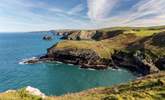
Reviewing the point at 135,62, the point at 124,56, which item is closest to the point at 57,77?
the point at 135,62

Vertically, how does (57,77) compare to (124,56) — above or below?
below

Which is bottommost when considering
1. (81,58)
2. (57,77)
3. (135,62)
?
(57,77)

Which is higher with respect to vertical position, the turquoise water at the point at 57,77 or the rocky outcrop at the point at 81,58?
the rocky outcrop at the point at 81,58

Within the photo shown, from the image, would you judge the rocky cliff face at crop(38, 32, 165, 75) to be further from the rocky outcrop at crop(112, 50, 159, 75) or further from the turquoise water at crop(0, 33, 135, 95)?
the turquoise water at crop(0, 33, 135, 95)

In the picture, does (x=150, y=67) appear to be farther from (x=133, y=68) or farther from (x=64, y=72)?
(x=64, y=72)

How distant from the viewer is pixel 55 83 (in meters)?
101

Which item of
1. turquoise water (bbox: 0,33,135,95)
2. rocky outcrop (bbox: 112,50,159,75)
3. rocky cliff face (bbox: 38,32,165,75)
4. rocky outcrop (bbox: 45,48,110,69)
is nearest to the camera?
turquoise water (bbox: 0,33,135,95)

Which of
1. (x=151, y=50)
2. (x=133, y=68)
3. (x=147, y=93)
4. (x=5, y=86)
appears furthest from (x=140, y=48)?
(x=147, y=93)

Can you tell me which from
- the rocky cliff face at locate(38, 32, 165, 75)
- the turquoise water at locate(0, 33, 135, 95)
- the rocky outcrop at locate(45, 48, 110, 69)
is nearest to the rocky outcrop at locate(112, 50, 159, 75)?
the rocky cliff face at locate(38, 32, 165, 75)

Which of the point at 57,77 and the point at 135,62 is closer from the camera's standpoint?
the point at 57,77

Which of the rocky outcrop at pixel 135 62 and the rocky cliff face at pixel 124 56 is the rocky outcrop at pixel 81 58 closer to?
the rocky cliff face at pixel 124 56

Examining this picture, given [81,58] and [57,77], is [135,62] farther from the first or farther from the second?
[57,77]

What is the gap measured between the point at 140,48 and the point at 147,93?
113205 millimetres

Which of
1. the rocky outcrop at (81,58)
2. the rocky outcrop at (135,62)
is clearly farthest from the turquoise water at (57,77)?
the rocky outcrop at (135,62)
